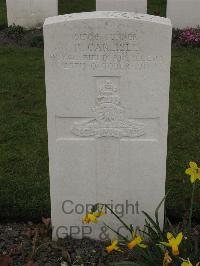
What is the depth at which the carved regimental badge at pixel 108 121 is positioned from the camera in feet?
11.8

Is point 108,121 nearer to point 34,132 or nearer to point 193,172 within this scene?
point 193,172

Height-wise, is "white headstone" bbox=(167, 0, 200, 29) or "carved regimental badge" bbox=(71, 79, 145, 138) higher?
"white headstone" bbox=(167, 0, 200, 29)

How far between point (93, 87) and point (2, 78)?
4535 mm

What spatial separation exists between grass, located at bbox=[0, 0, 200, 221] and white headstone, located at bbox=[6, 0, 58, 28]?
39.0 inches

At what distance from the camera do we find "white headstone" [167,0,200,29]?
9.92 meters

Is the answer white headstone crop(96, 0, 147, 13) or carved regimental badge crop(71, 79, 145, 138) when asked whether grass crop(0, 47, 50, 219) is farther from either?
white headstone crop(96, 0, 147, 13)

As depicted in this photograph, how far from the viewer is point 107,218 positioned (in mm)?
3975

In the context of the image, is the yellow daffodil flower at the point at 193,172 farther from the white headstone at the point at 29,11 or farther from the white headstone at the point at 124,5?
the white headstone at the point at 29,11

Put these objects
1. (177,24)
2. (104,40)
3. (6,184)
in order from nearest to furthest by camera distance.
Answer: (104,40)
(6,184)
(177,24)

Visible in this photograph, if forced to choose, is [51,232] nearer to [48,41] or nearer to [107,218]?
[107,218]

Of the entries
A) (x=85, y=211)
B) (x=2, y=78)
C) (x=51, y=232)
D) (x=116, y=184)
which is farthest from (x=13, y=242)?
(x=2, y=78)

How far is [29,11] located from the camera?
32.7 ft

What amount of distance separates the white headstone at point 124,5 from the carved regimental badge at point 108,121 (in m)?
6.61

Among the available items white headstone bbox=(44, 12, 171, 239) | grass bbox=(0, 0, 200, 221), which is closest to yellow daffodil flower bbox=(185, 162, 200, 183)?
white headstone bbox=(44, 12, 171, 239)
